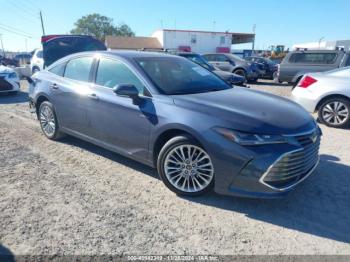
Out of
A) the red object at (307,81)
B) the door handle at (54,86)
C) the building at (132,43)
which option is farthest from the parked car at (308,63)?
the building at (132,43)

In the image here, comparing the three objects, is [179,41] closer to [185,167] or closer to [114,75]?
[114,75]

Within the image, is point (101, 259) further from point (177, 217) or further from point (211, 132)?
point (211, 132)

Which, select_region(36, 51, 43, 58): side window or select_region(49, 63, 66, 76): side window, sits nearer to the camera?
select_region(49, 63, 66, 76): side window

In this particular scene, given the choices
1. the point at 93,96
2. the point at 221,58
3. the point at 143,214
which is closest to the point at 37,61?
the point at 221,58

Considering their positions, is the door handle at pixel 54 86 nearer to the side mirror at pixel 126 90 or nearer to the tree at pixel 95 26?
the side mirror at pixel 126 90

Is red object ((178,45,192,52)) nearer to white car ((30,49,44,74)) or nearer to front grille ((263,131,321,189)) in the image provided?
white car ((30,49,44,74))

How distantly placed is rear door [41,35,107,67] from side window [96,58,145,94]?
6.65m

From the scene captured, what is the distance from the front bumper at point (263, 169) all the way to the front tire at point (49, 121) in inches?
130

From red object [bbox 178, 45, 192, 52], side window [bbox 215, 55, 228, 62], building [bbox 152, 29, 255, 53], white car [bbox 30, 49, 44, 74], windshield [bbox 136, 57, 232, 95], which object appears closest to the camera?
windshield [bbox 136, 57, 232, 95]

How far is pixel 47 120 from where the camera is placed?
5.41m

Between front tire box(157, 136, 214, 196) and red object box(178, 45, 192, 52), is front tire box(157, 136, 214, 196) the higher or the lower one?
the lower one

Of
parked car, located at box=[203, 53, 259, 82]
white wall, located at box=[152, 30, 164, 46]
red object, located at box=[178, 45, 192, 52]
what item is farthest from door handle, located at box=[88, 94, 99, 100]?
white wall, located at box=[152, 30, 164, 46]

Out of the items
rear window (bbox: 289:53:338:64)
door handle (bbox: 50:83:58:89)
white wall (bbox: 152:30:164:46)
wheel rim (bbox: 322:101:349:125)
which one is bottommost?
wheel rim (bbox: 322:101:349:125)

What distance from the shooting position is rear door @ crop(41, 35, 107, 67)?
32.7 ft
